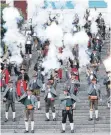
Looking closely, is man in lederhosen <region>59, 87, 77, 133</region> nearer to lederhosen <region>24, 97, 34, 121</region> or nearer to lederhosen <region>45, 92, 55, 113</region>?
lederhosen <region>45, 92, 55, 113</region>

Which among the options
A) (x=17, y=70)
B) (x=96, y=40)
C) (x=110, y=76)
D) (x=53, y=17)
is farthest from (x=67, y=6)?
(x=110, y=76)

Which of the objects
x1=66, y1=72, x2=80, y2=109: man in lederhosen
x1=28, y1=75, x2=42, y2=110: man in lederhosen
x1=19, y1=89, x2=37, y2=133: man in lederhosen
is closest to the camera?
x1=19, y1=89, x2=37, y2=133: man in lederhosen

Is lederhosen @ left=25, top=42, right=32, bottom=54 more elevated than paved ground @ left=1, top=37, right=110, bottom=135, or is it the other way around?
lederhosen @ left=25, top=42, right=32, bottom=54

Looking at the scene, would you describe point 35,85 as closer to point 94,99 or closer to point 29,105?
point 29,105

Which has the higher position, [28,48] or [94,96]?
[28,48]

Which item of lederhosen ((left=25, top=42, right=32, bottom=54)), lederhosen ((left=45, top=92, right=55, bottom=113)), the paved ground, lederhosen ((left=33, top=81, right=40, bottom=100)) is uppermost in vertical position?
lederhosen ((left=25, top=42, right=32, bottom=54))

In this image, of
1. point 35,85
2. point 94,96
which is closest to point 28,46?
point 35,85

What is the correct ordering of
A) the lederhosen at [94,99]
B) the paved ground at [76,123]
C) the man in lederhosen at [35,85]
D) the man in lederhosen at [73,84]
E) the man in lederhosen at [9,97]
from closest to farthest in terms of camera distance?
the paved ground at [76,123]
the lederhosen at [94,99]
the man in lederhosen at [9,97]
the man in lederhosen at [73,84]
the man in lederhosen at [35,85]

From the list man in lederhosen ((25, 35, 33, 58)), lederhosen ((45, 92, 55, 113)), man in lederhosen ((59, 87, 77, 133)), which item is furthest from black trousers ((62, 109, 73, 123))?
man in lederhosen ((25, 35, 33, 58))

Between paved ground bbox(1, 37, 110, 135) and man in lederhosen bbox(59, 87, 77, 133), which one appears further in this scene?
paved ground bbox(1, 37, 110, 135)

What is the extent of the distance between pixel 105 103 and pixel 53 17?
889 centimetres

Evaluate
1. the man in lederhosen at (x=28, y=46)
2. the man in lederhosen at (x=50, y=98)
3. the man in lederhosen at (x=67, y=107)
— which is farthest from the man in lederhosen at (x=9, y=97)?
the man in lederhosen at (x=28, y=46)

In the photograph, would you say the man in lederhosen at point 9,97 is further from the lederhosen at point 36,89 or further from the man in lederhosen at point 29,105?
the lederhosen at point 36,89

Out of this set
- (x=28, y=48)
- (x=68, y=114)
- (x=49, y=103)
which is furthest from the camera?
(x=28, y=48)
